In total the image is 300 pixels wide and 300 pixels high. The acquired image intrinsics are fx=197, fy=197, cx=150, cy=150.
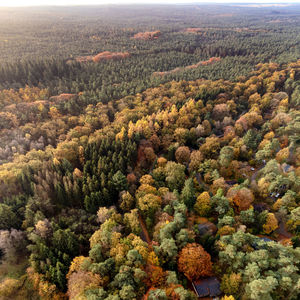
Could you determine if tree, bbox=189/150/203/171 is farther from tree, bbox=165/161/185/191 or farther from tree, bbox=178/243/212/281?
tree, bbox=178/243/212/281

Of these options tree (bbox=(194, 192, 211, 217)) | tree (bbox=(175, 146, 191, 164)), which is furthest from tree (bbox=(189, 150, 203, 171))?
tree (bbox=(194, 192, 211, 217))

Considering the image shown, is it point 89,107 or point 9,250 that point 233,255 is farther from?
point 89,107

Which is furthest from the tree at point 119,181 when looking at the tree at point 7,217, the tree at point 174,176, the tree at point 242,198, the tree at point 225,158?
the tree at point 225,158

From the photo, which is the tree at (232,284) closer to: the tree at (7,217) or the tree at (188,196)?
the tree at (188,196)

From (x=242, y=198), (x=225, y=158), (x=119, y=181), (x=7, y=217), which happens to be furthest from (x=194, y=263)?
(x=7, y=217)

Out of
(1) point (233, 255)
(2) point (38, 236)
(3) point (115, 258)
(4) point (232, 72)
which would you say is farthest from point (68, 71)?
(1) point (233, 255)

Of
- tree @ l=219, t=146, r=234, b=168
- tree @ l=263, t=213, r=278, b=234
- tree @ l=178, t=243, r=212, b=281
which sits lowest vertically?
tree @ l=263, t=213, r=278, b=234

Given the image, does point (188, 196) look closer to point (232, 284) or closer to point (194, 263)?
point (194, 263)

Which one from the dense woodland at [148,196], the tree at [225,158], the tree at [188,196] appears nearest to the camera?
the dense woodland at [148,196]

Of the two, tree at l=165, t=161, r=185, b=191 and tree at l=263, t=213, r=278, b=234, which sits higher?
tree at l=165, t=161, r=185, b=191
